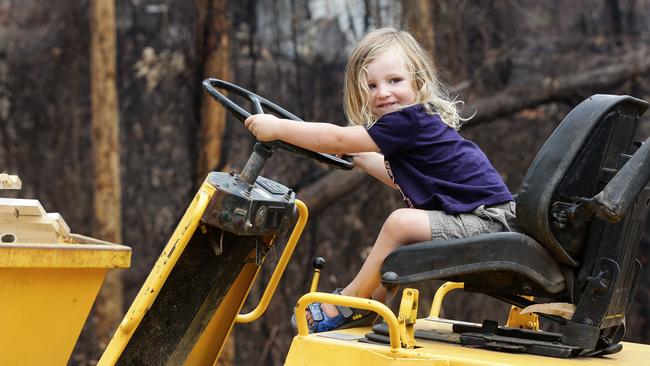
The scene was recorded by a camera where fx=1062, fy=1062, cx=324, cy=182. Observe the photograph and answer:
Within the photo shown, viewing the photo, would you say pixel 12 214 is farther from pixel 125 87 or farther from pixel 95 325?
pixel 125 87

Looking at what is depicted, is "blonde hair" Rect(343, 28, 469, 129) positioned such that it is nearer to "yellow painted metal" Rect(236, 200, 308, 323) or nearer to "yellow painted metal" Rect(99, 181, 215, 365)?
"yellow painted metal" Rect(236, 200, 308, 323)

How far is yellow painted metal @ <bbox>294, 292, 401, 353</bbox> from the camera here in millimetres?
3180

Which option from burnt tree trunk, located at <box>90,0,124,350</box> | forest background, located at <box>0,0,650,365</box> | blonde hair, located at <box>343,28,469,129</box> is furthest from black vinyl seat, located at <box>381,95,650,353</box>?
burnt tree trunk, located at <box>90,0,124,350</box>

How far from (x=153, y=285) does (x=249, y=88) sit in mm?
6713

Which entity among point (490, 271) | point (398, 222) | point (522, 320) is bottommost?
point (522, 320)

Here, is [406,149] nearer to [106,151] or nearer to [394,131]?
[394,131]

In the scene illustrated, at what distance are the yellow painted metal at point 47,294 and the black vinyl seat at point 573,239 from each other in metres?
0.99

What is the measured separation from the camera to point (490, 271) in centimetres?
342

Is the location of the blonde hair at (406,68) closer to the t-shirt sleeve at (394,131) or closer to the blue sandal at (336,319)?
the t-shirt sleeve at (394,131)

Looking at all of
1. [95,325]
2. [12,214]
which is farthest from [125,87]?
[12,214]

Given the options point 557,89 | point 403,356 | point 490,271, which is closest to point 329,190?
point 557,89

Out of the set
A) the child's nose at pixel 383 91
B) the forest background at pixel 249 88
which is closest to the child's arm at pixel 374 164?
the child's nose at pixel 383 91

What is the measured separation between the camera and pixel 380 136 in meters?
3.77

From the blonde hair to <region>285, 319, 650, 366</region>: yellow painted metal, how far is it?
3.00 feet
